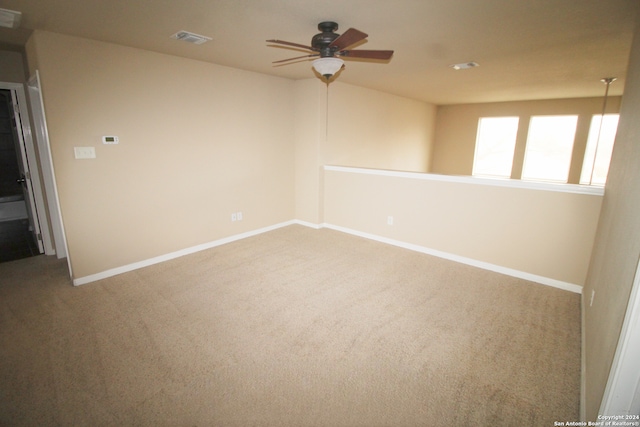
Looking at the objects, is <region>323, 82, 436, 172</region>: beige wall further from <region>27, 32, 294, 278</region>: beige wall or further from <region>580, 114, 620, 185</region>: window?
<region>580, 114, 620, 185</region>: window

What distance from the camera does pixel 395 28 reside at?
2.56 meters

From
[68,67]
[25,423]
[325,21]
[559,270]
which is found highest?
[325,21]

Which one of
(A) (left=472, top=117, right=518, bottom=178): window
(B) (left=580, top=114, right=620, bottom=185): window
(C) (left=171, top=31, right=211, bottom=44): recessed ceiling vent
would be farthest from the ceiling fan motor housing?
(A) (left=472, top=117, right=518, bottom=178): window

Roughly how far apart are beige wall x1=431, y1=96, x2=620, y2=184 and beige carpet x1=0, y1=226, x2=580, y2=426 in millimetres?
3888

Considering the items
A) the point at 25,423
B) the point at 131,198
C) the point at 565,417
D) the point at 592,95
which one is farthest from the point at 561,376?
the point at 592,95

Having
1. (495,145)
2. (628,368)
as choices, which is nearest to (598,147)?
(495,145)

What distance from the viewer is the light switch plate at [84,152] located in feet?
9.91

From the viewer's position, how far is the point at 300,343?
2309mm

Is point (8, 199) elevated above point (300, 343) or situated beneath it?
elevated above

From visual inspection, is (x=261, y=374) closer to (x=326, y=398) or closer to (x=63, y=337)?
(x=326, y=398)

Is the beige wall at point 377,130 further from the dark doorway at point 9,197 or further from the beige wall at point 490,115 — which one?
the dark doorway at point 9,197

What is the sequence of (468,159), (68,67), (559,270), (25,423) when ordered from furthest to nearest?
(468,159), (559,270), (68,67), (25,423)

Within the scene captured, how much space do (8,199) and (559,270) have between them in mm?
9429

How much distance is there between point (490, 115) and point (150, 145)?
761 cm
